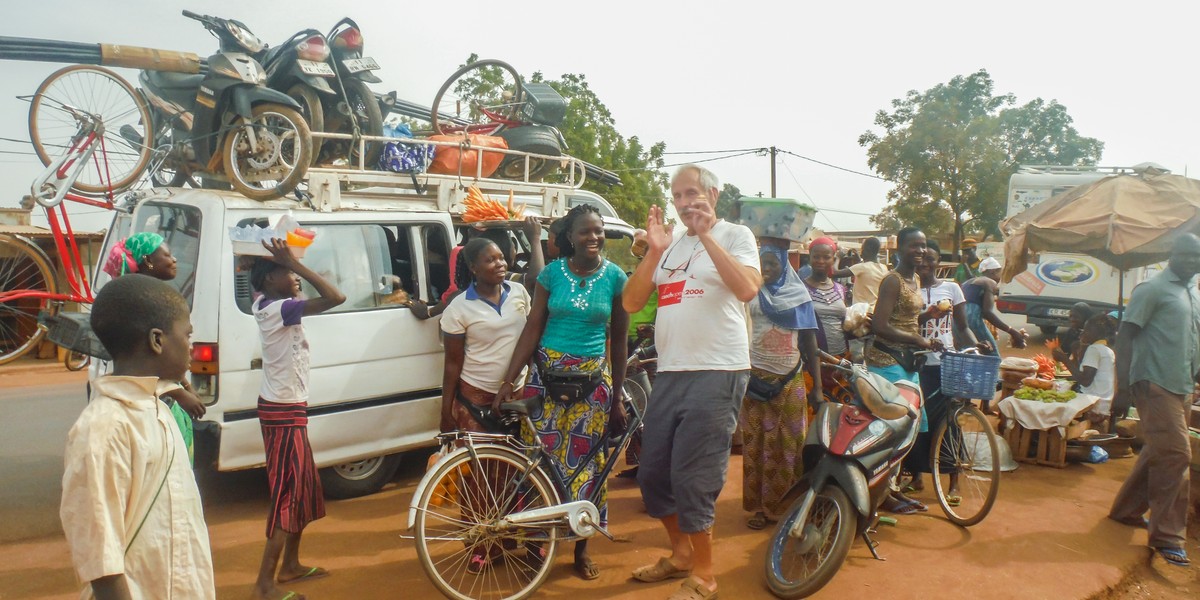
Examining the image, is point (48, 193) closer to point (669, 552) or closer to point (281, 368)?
point (281, 368)

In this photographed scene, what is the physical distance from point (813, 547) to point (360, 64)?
4.46 metres

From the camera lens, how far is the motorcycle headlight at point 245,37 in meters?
5.20

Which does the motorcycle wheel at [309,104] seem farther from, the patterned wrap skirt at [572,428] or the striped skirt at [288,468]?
the patterned wrap skirt at [572,428]

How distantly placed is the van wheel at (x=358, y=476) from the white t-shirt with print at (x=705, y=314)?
8.02 ft

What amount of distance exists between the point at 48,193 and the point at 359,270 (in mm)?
2605

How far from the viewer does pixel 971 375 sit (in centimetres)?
469

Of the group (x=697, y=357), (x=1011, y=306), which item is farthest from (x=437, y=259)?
(x=1011, y=306)

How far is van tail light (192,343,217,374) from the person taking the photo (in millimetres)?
4246

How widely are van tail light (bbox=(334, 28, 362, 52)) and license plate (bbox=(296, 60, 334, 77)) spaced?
0.28 m

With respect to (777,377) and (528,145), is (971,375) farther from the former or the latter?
(528,145)

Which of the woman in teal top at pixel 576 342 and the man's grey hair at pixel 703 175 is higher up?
the man's grey hair at pixel 703 175

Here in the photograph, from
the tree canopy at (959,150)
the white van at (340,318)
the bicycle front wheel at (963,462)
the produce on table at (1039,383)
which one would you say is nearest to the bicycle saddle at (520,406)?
the white van at (340,318)

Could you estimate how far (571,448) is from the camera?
12.9 ft

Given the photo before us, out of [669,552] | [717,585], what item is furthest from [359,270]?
[717,585]
